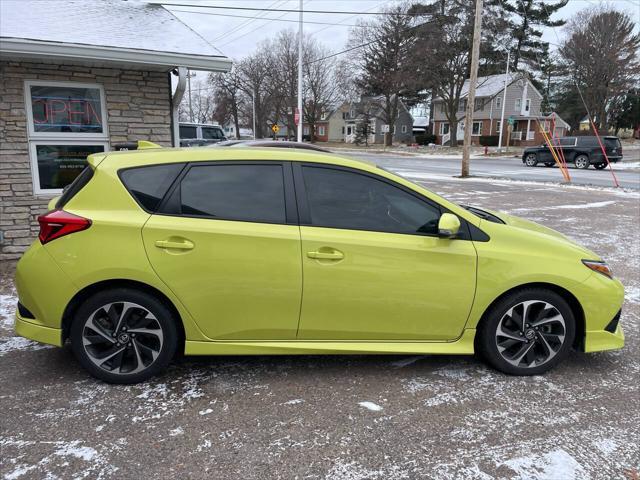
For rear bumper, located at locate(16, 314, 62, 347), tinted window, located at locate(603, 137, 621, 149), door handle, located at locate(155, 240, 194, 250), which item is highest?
tinted window, located at locate(603, 137, 621, 149)

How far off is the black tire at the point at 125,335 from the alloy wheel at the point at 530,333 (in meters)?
2.35

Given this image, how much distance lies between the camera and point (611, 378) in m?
3.64

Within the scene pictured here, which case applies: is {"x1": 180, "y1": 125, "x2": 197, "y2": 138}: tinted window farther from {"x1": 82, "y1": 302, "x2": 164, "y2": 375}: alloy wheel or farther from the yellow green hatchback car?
{"x1": 82, "y1": 302, "x2": 164, "y2": 375}: alloy wheel

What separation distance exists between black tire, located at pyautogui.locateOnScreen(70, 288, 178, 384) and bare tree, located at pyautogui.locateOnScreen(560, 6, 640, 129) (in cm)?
5563

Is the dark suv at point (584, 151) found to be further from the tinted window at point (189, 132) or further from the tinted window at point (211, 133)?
the tinted window at point (189, 132)

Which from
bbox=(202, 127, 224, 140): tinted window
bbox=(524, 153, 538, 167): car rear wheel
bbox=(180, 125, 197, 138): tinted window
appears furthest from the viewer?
bbox=(524, 153, 538, 167): car rear wheel

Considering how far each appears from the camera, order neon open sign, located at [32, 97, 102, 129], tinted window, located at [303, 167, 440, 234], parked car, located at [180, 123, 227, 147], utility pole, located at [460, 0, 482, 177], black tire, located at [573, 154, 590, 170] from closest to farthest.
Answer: tinted window, located at [303, 167, 440, 234]
neon open sign, located at [32, 97, 102, 129]
parked car, located at [180, 123, 227, 147]
utility pole, located at [460, 0, 482, 177]
black tire, located at [573, 154, 590, 170]

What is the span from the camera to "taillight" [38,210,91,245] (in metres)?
3.17

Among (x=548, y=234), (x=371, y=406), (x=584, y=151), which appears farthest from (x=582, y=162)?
(x=371, y=406)

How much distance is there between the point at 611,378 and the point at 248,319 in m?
2.73

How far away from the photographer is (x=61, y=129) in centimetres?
649

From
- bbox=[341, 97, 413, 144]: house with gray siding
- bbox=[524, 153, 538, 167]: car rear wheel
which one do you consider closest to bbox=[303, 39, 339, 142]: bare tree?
bbox=[341, 97, 413, 144]: house with gray siding

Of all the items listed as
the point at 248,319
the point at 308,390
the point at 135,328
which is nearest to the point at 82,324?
the point at 135,328

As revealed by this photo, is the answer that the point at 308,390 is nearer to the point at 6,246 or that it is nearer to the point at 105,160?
the point at 105,160
